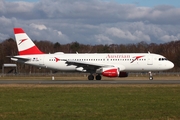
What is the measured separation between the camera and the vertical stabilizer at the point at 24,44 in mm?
51750

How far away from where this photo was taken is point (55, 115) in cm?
1528

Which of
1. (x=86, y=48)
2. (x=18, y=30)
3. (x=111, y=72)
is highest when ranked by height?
(x=86, y=48)

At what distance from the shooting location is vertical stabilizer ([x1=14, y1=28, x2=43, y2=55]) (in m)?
51.8

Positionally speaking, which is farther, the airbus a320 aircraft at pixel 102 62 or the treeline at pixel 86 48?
the treeline at pixel 86 48

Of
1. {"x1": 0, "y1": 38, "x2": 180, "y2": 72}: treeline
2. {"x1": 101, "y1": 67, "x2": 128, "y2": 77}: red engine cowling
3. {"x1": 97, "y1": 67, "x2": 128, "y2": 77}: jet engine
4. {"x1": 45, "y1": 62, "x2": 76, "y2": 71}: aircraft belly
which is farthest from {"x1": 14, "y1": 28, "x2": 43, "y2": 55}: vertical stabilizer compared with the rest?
{"x1": 0, "y1": 38, "x2": 180, "y2": 72}: treeline

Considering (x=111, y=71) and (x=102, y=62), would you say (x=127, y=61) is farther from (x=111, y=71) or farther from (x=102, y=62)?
(x=111, y=71)

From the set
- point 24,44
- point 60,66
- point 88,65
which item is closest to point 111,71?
point 88,65

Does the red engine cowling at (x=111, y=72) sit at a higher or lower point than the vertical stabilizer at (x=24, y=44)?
lower

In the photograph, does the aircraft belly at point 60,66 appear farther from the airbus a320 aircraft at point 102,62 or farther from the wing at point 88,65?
the wing at point 88,65

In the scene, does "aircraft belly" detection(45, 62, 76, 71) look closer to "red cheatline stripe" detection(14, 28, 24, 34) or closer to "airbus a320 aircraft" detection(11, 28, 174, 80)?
"airbus a320 aircraft" detection(11, 28, 174, 80)

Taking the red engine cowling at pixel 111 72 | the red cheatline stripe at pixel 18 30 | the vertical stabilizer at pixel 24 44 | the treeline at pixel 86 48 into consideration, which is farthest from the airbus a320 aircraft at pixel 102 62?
the treeline at pixel 86 48

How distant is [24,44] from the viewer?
171 ft

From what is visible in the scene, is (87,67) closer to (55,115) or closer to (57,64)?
(57,64)

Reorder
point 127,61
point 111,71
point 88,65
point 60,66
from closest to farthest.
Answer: point 111,71 < point 88,65 < point 127,61 < point 60,66
